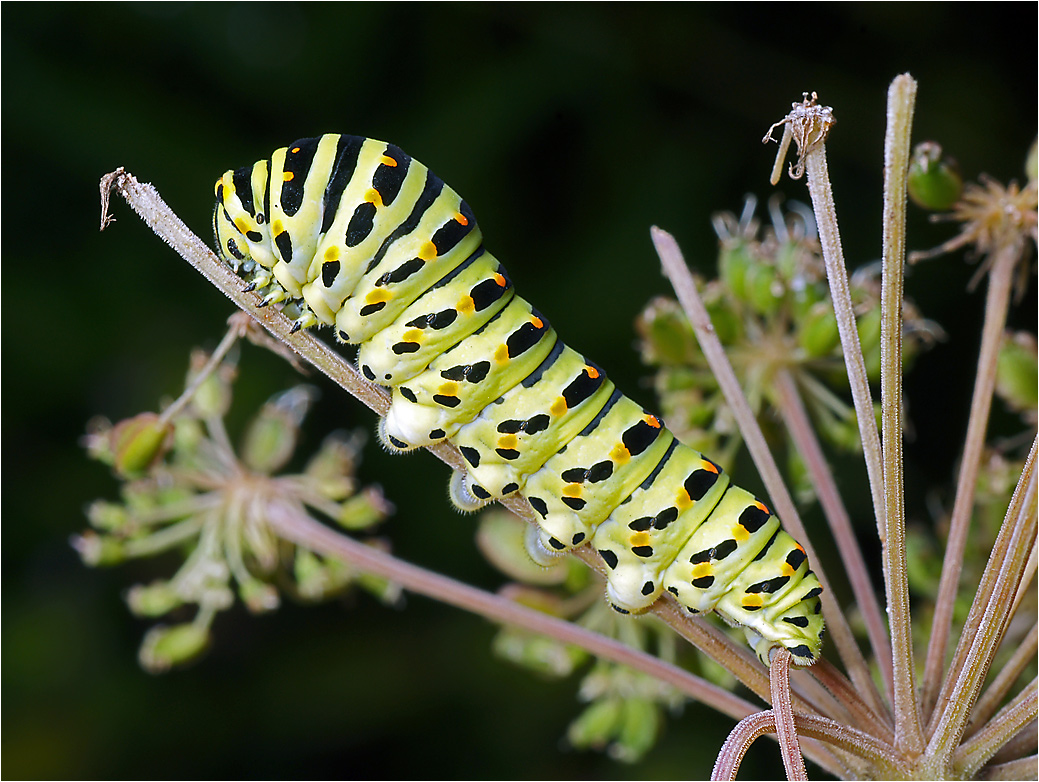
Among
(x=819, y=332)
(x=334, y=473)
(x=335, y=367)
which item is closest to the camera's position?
(x=335, y=367)

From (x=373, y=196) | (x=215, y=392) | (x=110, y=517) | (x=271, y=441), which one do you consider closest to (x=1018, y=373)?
(x=373, y=196)

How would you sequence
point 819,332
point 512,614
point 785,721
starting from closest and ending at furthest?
point 785,721
point 512,614
point 819,332

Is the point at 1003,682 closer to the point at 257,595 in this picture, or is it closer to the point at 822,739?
the point at 822,739

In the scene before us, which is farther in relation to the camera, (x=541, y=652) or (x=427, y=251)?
(x=541, y=652)

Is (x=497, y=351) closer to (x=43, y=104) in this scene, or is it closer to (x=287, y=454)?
(x=287, y=454)

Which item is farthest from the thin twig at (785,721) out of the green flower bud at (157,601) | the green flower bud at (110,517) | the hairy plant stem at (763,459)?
the green flower bud at (110,517)

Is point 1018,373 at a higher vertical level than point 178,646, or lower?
higher

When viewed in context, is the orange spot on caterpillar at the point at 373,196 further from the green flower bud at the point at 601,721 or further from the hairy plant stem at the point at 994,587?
the green flower bud at the point at 601,721
